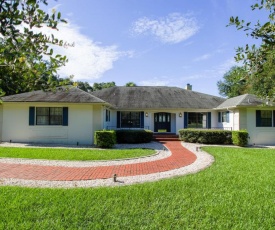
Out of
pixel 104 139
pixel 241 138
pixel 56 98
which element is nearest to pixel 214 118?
pixel 241 138

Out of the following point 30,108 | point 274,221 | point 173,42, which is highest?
point 173,42

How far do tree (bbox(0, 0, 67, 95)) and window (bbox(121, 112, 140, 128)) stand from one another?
20.7 metres

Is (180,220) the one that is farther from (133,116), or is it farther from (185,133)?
(133,116)

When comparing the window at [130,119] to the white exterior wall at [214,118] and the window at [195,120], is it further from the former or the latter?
the white exterior wall at [214,118]

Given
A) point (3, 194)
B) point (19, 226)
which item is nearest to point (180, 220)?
point (19, 226)

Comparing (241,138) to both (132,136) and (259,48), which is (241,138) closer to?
(132,136)

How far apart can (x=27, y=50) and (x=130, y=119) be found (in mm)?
21082

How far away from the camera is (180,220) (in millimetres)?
4707

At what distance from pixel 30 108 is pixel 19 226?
14.8 m

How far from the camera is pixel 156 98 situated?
25359mm

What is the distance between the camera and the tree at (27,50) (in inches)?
81.0

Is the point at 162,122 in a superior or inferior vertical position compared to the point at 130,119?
inferior

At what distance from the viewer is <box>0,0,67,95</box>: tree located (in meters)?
2.06

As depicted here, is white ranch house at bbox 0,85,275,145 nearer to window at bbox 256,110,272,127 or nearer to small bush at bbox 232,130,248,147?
window at bbox 256,110,272,127
